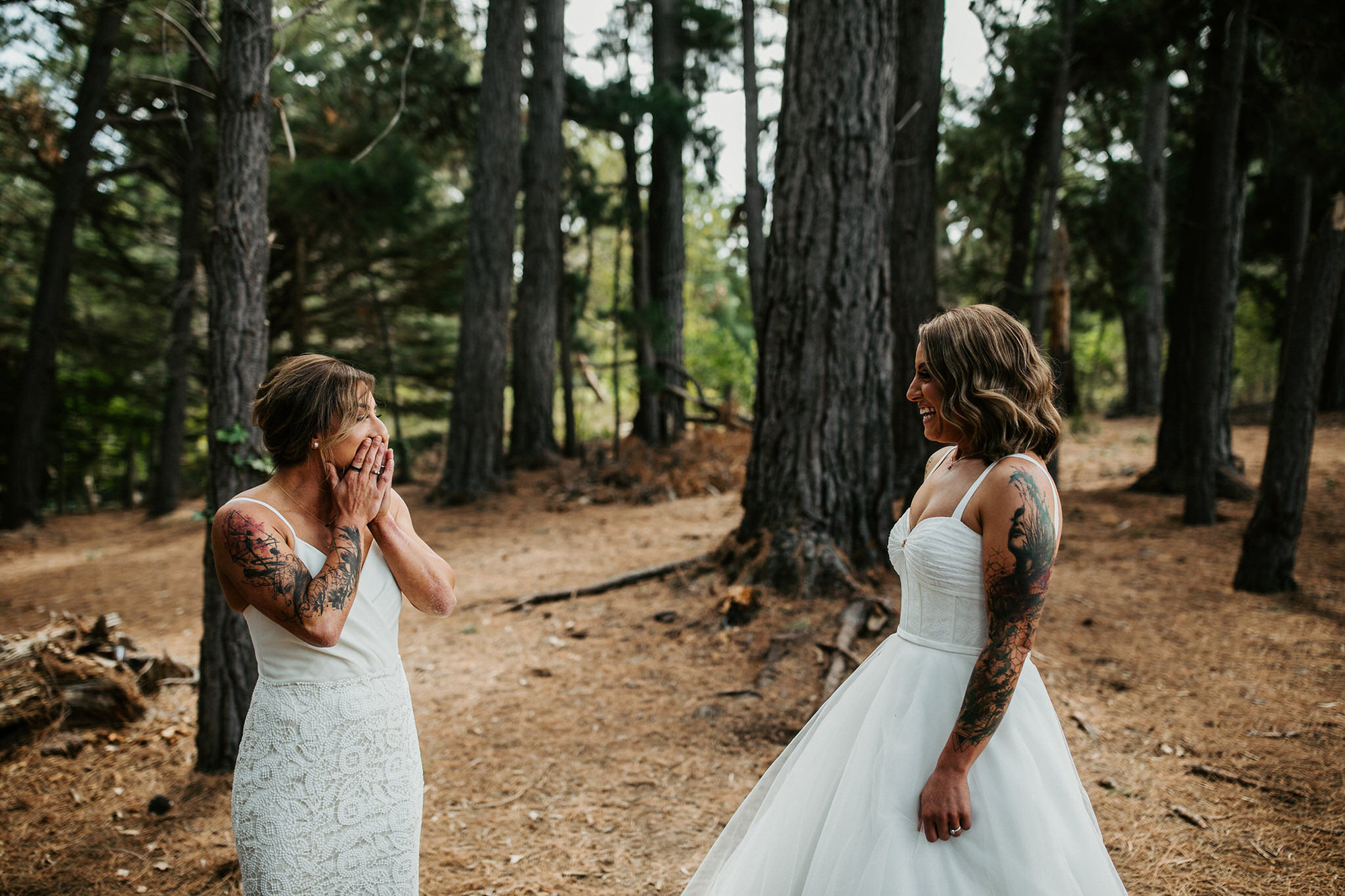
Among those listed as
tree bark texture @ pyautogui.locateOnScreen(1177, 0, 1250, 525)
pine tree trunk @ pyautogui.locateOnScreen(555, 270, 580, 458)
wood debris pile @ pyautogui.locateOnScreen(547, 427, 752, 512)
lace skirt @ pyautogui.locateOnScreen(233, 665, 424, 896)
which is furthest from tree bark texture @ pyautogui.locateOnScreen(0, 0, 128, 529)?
tree bark texture @ pyautogui.locateOnScreen(1177, 0, 1250, 525)

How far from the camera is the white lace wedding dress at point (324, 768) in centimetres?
175

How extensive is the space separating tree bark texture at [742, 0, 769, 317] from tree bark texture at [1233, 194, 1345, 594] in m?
5.49

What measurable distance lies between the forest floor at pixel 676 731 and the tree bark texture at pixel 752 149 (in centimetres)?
444

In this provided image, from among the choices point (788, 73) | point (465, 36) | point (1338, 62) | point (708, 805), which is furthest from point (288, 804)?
point (465, 36)

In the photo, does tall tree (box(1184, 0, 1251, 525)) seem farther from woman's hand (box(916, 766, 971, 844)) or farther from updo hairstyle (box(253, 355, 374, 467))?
updo hairstyle (box(253, 355, 374, 467))

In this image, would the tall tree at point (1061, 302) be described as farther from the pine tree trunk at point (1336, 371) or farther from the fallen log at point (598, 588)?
the pine tree trunk at point (1336, 371)

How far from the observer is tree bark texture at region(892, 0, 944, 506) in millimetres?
7801

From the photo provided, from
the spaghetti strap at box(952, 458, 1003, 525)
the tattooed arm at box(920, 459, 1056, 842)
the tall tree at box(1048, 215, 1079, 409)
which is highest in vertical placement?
the tall tree at box(1048, 215, 1079, 409)

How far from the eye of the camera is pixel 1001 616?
1642 mm

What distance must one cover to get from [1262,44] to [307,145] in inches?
579

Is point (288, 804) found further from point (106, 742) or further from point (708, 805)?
point (106, 742)

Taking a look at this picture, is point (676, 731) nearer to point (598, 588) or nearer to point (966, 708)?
point (598, 588)

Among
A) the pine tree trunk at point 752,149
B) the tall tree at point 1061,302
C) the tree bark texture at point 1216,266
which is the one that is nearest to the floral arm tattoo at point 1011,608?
the tree bark texture at point 1216,266

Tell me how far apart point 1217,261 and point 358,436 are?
8.69 meters
